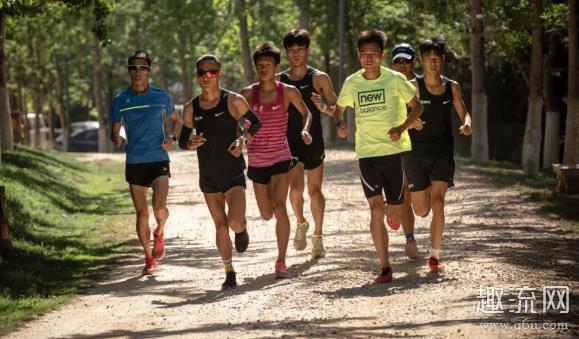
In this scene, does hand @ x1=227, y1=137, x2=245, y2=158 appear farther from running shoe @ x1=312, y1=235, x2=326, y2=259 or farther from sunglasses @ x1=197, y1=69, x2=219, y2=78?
running shoe @ x1=312, y1=235, x2=326, y2=259

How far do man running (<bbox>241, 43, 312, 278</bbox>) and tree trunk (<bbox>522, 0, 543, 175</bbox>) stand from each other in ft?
52.8

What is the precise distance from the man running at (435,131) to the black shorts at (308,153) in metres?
1.29

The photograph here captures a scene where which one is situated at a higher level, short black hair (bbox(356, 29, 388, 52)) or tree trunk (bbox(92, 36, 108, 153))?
short black hair (bbox(356, 29, 388, 52))

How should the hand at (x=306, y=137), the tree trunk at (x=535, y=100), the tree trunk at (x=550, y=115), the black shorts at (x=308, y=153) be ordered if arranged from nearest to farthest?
the hand at (x=306, y=137)
the black shorts at (x=308, y=153)
the tree trunk at (x=535, y=100)
the tree trunk at (x=550, y=115)

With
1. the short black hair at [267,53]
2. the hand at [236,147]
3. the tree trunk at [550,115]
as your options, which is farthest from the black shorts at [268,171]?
the tree trunk at [550,115]

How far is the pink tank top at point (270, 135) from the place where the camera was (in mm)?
11773

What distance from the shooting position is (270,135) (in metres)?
11.8

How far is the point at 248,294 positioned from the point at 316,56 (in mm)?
48869

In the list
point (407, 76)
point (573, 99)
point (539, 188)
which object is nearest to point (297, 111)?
point (407, 76)

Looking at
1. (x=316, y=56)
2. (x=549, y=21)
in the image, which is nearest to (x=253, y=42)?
(x=316, y=56)

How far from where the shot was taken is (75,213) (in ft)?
72.4

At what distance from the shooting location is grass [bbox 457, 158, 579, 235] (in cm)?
1837

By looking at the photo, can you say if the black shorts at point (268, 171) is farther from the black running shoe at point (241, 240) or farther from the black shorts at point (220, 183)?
the black running shoe at point (241, 240)

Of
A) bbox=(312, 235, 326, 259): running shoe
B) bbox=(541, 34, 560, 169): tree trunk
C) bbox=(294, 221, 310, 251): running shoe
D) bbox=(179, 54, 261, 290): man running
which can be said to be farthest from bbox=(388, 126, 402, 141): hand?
bbox=(541, 34, 560, 169): tree trunk
